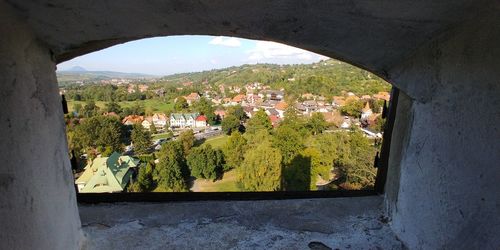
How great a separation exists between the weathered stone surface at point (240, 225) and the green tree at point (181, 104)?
15.6ft

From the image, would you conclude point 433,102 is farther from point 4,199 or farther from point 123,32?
point 4,199

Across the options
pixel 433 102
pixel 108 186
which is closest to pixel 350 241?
pixel 433 102

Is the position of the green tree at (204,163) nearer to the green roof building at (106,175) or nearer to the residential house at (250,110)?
the residential house at (250,110)

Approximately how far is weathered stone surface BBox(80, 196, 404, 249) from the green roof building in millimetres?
417

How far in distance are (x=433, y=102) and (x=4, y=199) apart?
1263mm

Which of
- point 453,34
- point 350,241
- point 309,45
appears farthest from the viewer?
point 350,241

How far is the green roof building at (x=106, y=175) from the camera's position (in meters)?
1.98

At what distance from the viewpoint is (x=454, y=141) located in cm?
93

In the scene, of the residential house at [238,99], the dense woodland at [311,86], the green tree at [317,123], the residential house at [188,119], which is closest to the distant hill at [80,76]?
the dense woodland at [311,86]

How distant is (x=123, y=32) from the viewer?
3.18ft

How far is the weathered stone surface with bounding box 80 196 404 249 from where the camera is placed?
129cm

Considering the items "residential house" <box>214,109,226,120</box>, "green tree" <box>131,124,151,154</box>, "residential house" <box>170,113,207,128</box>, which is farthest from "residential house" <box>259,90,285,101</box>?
"green tree" <box>131,124,151,154</box>

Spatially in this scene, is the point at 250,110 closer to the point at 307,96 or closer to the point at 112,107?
the point at 307,96

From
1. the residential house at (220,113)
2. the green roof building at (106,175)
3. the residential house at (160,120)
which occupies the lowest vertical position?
the residential house at (160,120)
